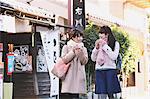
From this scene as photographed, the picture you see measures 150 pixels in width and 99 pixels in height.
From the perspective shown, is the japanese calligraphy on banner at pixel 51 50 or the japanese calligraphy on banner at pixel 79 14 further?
the japanese calligraphy on banner at pixel 79 14

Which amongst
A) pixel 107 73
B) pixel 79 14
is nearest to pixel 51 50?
pixel 79 14

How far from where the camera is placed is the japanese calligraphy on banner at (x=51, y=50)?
7.62m

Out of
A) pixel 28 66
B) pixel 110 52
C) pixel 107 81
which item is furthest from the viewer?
pixel 28 66

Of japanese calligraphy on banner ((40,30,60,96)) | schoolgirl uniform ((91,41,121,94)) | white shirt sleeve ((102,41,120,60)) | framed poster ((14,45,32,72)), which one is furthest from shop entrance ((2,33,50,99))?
white shirt sleeve ((102,41,120,60))

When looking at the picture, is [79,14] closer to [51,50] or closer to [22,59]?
[51,50]

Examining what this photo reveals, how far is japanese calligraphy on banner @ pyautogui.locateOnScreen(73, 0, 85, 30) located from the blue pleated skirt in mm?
2218

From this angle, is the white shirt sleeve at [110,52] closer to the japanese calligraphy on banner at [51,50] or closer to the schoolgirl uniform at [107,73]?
the schoolgirl uniform at [107,73]

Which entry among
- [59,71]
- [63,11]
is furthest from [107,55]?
[63,11]

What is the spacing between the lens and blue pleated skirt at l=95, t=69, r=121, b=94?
20.8ft

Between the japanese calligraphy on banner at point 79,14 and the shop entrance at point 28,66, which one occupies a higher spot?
the japanese calligraphy on banner at point 79,14

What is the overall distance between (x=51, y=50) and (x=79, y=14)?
141 cm

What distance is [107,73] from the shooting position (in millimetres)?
6348

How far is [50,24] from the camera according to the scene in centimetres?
826

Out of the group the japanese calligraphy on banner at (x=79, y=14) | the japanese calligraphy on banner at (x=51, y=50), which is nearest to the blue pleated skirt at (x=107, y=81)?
the japanese calligraphy on banner at (x=51, y=50)
